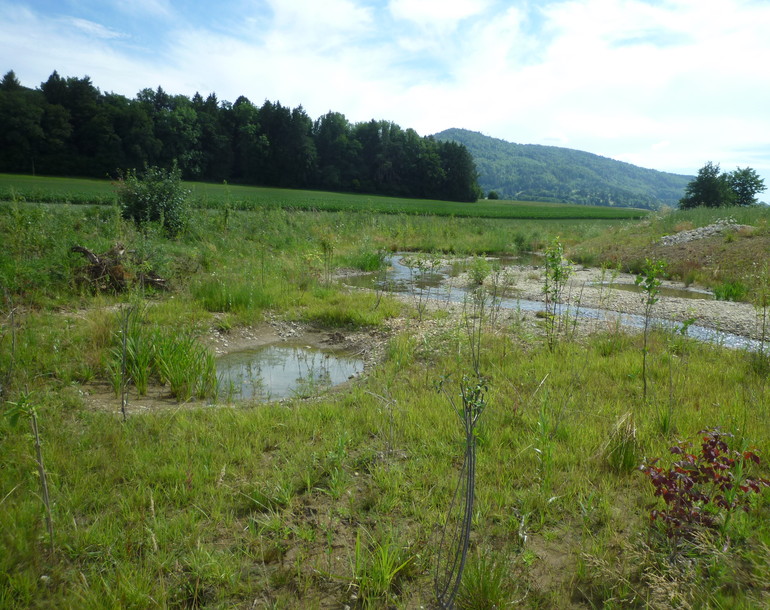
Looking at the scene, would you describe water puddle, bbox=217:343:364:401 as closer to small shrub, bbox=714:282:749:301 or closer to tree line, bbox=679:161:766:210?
small shrub, bbox=714:282:749:301

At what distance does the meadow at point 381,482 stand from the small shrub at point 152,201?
828 cm

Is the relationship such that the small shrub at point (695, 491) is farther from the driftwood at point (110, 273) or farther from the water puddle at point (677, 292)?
the water puddle at point (677, 292)

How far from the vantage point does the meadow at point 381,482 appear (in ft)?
8.53

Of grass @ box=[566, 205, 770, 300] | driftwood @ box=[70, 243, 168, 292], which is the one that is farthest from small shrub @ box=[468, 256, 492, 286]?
driftwood @ box=[70, 243, 168, 292]

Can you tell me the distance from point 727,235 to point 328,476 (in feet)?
69.5

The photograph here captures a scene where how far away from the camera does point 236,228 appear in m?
17.5

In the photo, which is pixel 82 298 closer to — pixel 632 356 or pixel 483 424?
pixel 483 424

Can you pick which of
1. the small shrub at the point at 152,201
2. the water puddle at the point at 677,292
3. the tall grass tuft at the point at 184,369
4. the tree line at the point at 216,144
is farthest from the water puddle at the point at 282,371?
the tree line at the point at 216,144

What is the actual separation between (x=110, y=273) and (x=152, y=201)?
6.38 meters

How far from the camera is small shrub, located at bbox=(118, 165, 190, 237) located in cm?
1494

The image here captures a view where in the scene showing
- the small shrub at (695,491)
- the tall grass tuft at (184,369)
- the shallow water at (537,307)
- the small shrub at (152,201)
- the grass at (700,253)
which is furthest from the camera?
the small shrub at (152,201)

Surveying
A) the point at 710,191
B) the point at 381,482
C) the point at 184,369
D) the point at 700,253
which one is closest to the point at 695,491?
the point at 381,482

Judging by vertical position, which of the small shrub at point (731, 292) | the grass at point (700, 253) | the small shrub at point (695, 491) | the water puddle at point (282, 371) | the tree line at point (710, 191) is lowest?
the water puddle at point (282, 371)

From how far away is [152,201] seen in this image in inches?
588
